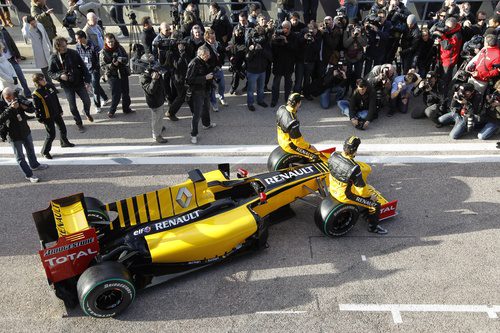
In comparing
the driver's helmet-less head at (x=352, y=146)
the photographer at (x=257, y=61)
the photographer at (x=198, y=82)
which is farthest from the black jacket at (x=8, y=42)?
the driver's helmet-less head at (x=352, y=146)

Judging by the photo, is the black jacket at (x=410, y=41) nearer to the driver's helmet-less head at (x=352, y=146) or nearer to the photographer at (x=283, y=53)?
the photographer at (x=283, y=53)

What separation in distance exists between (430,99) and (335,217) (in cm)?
488

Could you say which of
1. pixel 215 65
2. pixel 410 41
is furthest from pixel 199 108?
pixel 410 41

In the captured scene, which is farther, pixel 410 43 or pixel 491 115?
pixel 410 43

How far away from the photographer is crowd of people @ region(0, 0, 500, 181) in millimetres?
8312

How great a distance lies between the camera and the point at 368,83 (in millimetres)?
8844

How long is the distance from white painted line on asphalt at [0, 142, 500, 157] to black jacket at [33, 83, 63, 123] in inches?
37.5

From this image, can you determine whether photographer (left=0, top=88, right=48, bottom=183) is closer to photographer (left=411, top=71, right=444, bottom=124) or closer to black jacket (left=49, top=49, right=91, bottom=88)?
black jacket (left=49, top=49, right=91, bottom=88)

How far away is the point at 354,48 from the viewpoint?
988 cm

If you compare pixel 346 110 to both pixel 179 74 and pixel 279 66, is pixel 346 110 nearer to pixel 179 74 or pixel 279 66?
pixel 279 66

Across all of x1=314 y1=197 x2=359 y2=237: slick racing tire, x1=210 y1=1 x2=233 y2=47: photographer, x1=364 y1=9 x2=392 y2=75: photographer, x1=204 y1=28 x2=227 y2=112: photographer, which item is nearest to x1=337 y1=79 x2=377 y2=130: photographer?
x1=364 y1=9 x2=392 y2=75: photographer

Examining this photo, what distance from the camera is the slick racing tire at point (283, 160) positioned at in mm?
7125

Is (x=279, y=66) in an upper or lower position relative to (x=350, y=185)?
upper

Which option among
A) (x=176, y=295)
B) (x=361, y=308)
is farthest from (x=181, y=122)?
(x=361, y=308)
